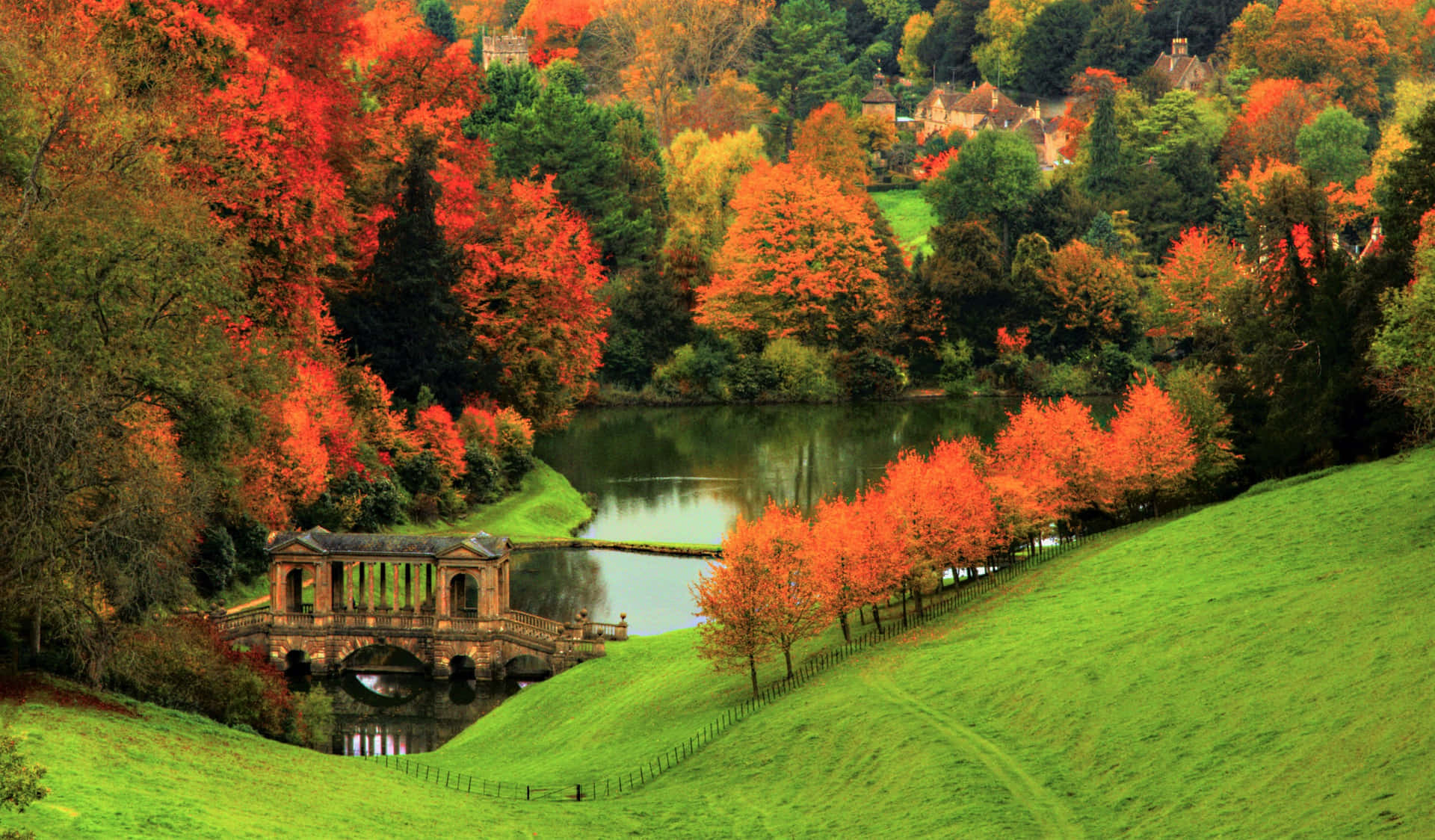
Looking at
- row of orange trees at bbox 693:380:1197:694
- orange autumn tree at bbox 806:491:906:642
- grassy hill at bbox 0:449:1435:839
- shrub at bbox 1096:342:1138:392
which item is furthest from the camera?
shrub at bbox 1096:342:1138:392

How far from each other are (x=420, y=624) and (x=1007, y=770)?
26935mm

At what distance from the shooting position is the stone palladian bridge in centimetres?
5838

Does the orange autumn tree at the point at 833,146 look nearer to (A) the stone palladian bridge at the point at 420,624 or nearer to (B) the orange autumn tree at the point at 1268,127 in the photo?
(B) the orange autumn tree at the point at 1268,127

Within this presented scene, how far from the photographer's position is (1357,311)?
60.9 metres

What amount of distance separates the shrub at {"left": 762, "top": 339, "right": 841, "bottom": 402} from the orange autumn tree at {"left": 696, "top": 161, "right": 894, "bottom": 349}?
1971 mm

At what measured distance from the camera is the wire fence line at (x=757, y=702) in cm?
4253

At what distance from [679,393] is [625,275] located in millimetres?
10271

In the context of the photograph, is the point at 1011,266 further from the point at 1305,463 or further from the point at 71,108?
the point at 71,108

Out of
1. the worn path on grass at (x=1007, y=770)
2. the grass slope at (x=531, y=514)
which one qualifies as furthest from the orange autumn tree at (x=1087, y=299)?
the worn path on grass at (x=1007, y=770)

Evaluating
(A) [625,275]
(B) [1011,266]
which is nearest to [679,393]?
(A) [625,275]

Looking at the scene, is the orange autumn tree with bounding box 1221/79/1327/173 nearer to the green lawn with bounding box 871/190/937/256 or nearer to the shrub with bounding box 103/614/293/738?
the green lawn with bounding box 871/190/937/256

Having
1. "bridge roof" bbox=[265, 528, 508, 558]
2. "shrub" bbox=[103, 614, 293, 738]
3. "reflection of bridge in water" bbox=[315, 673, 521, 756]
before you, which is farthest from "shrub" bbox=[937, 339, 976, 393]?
"shrub" bbox=[103, 614, 293, 738]

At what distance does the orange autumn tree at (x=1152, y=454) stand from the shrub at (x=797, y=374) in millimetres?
52173

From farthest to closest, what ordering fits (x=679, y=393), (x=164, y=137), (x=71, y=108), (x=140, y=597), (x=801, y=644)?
(x=679, y=393)
(x=801, y=644)
(x=164, y=137)
(x=71, y=108)
(x=140, y=597)
